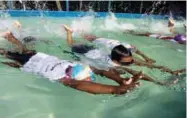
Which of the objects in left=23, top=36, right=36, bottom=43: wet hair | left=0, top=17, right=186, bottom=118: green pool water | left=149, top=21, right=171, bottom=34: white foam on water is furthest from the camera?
left=149, top=21, right=171, bottom=34: white foam on water

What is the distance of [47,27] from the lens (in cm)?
896

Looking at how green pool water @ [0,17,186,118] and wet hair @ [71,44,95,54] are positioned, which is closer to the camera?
green pool water @ [0,17,186,118]

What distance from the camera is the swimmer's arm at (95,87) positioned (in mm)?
4707

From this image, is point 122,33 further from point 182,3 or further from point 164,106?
point 182,3

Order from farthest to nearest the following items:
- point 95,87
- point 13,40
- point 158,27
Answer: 1. point 158,27
2. point 13,40
3. point 95,87

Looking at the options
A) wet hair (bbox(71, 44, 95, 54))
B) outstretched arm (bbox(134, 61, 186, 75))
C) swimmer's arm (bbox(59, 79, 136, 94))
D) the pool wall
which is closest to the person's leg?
swimmer's arm (bbox(59, 79, 136, 94))

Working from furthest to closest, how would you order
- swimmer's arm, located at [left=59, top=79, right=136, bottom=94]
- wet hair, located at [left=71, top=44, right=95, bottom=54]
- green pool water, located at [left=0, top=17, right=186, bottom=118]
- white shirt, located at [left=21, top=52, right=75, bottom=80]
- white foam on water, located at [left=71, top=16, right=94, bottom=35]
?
1. white foam on water, located at [left=71, top=16, right=94, bottom=35]
2. wet hair, located at [left=71, top=44, right=95, bottom=54]
3. white shirt, located at [left=21, top=52, right=75, bottom=80]
4. green pool water, located at [left=0, top=17, right=186, bottom=118]
5. swimmer's arm, located at [left=59, top=79, right=136, bottom=94]

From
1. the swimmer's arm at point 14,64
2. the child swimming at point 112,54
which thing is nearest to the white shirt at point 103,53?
the child swimming at point 112,54

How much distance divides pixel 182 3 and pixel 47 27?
226 inches

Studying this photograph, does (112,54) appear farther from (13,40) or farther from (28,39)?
(28,39)

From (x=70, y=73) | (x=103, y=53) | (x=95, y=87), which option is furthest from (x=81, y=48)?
(x=95, y=87)

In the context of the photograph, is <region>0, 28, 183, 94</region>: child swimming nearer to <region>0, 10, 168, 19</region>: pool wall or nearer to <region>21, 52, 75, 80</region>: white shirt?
<region>21, 52, 75, 80</region>: white shirt

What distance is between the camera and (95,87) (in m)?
4.80

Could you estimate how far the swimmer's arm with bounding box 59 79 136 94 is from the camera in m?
4.71
